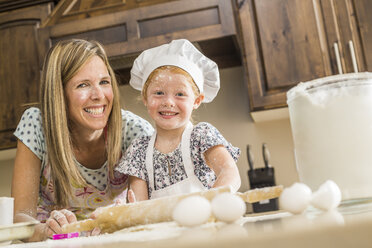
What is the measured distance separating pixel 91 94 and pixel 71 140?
21 cm

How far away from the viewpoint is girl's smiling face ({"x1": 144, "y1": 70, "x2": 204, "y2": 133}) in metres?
1.04

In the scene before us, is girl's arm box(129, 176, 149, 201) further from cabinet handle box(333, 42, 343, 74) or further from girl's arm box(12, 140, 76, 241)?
cabinet handle box(333, 42, 343, 74)

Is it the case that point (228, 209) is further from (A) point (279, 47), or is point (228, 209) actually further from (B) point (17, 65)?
(B) point (17, 65)

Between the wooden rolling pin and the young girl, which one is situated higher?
the young girl

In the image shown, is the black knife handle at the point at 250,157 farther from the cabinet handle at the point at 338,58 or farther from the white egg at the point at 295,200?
the white egg at the point at 295,200

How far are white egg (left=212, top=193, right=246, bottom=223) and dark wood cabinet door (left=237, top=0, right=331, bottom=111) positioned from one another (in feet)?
5.60

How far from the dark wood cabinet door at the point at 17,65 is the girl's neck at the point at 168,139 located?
1.32 meters

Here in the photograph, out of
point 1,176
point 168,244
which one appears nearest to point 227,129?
point 1,176

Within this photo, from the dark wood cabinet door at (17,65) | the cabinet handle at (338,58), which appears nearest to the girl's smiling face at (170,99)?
the cabinet handle at (338,58)

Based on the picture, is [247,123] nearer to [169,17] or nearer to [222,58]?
[222,58]

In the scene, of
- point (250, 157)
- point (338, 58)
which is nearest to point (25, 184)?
point (250, 157)

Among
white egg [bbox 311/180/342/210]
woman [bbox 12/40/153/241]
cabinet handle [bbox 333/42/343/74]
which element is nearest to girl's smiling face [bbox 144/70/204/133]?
woman [bbox 12/40/153/241]

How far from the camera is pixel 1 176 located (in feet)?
8.45

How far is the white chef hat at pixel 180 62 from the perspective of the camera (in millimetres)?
1076
